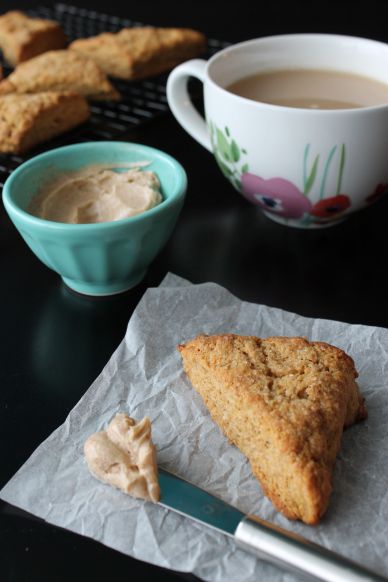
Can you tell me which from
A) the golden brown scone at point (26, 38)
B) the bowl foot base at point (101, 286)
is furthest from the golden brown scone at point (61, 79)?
the bowl foot base at point (101, 286)

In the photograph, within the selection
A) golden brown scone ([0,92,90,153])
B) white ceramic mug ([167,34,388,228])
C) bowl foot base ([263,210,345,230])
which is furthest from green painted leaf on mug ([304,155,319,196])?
golden brown scone ([0,92,90,153])

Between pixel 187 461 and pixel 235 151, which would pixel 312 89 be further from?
pixel 187 461

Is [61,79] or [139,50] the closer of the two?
[61,79]

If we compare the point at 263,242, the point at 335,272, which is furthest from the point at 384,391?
the point at 263,242

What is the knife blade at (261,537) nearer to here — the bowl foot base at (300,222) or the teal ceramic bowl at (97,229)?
the teal ceramic bowl at (97,229)

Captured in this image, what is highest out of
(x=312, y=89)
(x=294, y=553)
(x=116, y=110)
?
(x=312, y=89)

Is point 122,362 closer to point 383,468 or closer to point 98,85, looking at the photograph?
point 383,468

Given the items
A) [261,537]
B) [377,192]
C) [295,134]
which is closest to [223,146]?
[295,134]
